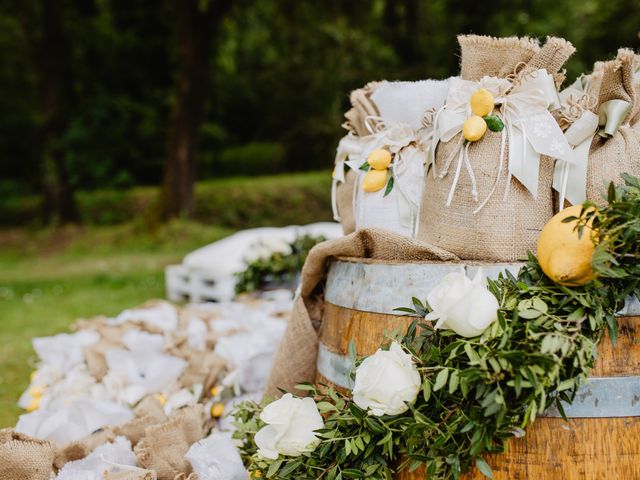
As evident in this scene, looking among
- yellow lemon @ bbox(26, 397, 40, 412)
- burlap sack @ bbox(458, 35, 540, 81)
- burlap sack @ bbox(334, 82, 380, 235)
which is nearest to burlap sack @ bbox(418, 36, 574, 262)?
burlap sack @ bbox(458, 35, 540, 81)

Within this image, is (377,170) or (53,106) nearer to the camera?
(377,170)

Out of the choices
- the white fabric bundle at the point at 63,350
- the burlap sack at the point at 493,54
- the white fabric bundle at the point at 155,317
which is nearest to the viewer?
the burlap sack at the point at 493,54

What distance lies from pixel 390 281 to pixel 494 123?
0.49 m

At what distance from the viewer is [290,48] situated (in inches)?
533

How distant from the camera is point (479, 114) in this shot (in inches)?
66.6

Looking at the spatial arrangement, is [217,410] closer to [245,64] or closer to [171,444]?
[171,444]

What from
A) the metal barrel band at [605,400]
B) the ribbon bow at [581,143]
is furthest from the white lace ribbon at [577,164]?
the metal barrel band at [605,400]

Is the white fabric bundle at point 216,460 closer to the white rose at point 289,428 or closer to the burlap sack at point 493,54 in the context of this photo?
the white rose at point 289,428

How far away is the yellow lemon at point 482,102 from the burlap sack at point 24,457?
1.65 metres

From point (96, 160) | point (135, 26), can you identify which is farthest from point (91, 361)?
point (135, 26)

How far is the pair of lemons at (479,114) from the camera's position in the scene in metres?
1.67

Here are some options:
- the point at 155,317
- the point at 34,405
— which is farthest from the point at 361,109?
the point at 155,317

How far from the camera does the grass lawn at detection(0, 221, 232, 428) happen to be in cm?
461

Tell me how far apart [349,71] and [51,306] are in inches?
298
